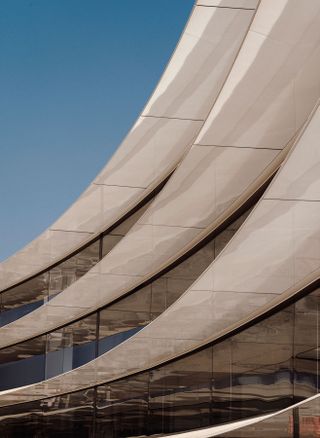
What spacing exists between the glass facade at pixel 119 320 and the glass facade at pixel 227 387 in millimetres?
2061

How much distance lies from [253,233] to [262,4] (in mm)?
4680

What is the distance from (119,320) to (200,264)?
348 centimetres

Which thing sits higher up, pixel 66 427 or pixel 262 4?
pixel 262 4

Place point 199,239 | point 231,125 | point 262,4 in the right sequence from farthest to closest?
point 199,239 < point 231,125 < point 262,4

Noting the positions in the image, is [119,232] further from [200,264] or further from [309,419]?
[309,419]

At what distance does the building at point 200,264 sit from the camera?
13.0m

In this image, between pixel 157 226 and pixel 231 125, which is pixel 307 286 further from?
pixel 157 226

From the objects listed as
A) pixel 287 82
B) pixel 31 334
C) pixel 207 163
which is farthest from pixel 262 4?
pixel 31 334

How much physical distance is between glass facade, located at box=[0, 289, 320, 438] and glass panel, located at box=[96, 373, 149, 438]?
2cm

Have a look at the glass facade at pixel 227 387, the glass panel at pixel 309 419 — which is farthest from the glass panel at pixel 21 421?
the glass panel at pixel 309 419

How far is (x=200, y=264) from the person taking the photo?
20.1m

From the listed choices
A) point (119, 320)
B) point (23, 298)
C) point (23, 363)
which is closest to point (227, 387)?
point (119, 320)

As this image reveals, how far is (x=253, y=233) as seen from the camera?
13.6m

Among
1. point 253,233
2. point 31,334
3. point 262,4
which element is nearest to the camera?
point 253,233
